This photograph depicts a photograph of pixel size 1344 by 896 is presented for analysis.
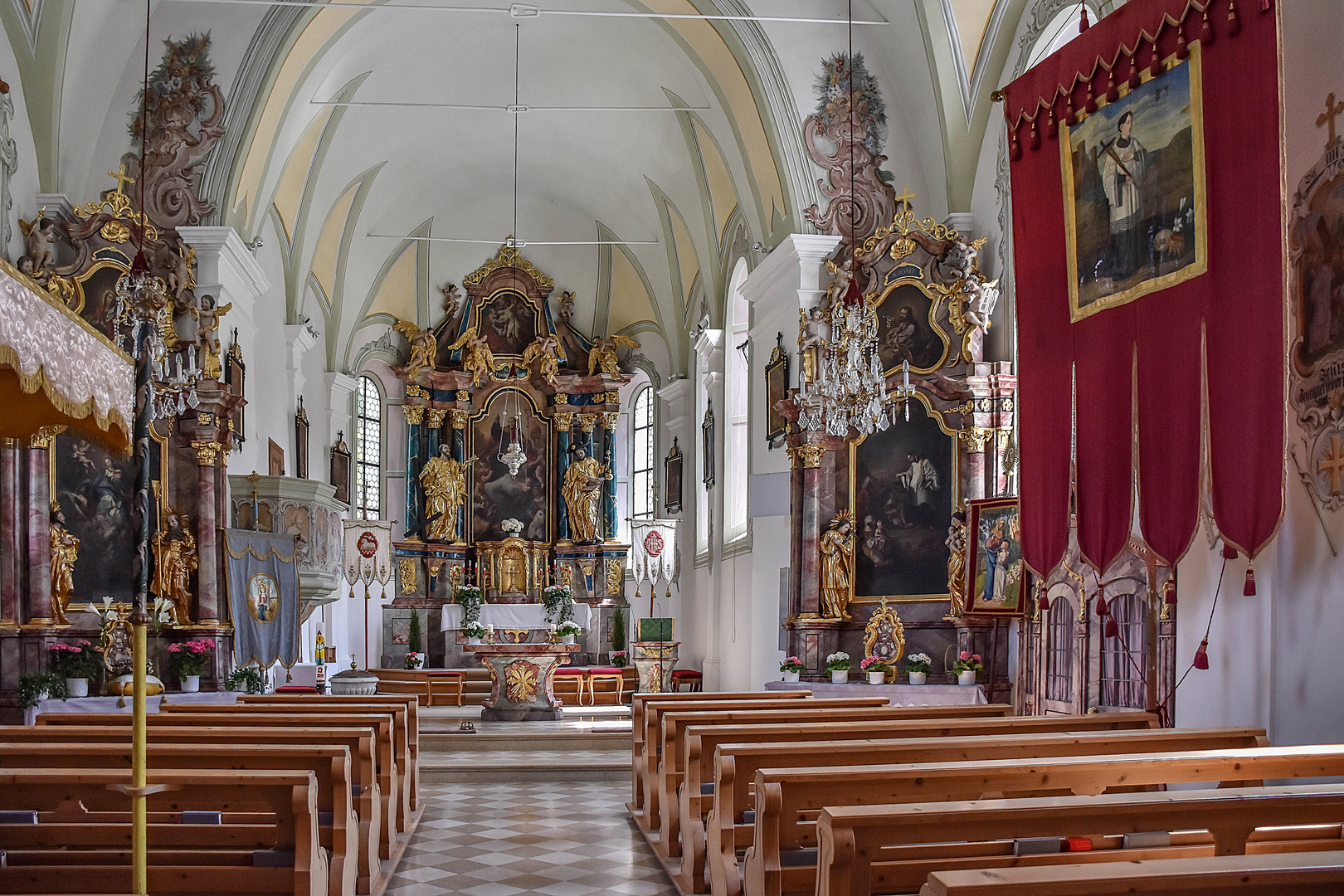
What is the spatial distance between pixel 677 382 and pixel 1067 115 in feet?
42.9

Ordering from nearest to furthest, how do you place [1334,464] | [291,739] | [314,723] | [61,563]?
[1334,464], [291,739], [314,723], [61,563]

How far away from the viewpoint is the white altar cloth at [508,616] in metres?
21.3

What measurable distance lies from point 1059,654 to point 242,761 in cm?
705

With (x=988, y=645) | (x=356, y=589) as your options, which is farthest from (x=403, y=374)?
(x=988, y=645)

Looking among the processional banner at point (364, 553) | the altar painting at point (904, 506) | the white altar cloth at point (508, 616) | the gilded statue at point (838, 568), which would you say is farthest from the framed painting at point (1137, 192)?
the white altar cloth at point (508, 616)

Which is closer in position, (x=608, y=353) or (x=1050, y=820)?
(x=1050, y=820)

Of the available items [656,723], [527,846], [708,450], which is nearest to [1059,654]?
[656,723]

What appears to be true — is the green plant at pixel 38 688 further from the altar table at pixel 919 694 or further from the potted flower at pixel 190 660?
the altar table at pixel 919 694

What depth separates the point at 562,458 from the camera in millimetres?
22969

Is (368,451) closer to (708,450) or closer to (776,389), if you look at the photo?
(708,450)

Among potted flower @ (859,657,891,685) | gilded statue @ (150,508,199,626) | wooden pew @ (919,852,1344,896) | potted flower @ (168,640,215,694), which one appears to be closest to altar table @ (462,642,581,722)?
potted flower @ (168,640,215,694)

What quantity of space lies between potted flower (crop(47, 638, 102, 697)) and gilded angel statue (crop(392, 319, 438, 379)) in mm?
11141

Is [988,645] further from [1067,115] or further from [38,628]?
[38,628]

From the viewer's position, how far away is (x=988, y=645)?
40.1ft
